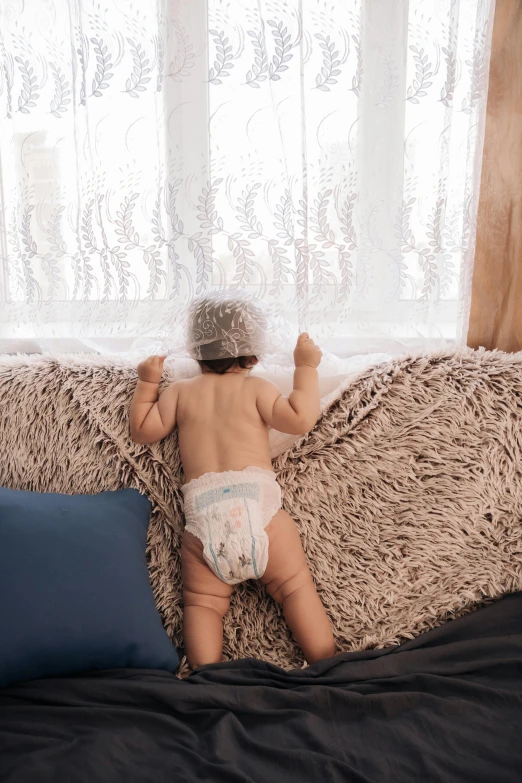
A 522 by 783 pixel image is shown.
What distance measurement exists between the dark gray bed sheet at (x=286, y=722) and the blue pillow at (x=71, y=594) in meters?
0.05

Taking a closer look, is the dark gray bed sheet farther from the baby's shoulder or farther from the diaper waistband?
the baby's shoulder

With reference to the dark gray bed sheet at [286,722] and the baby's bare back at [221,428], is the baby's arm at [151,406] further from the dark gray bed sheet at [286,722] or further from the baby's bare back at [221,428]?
the dark gray bed sheet at [286,722]

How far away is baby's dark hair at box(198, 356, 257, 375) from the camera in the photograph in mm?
1327

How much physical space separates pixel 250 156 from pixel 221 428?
0.62 m

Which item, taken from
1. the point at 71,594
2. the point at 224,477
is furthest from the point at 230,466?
the point at 71,594

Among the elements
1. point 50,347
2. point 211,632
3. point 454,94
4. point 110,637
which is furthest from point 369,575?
point 454,94

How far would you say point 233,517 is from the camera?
1199mm

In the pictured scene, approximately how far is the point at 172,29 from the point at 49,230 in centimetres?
54

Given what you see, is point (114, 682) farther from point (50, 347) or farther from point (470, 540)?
point (50, 347)

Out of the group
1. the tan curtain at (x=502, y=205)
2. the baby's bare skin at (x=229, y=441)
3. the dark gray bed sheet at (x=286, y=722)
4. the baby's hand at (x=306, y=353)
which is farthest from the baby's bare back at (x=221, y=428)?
the tan curtain at (x=502, y=205)

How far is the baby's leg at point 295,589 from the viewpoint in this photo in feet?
3.84

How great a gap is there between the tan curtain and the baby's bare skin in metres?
0.49

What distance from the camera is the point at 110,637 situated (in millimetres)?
1038

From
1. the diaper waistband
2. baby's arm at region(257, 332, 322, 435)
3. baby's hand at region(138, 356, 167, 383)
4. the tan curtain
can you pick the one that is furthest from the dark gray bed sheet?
the tan curtain
